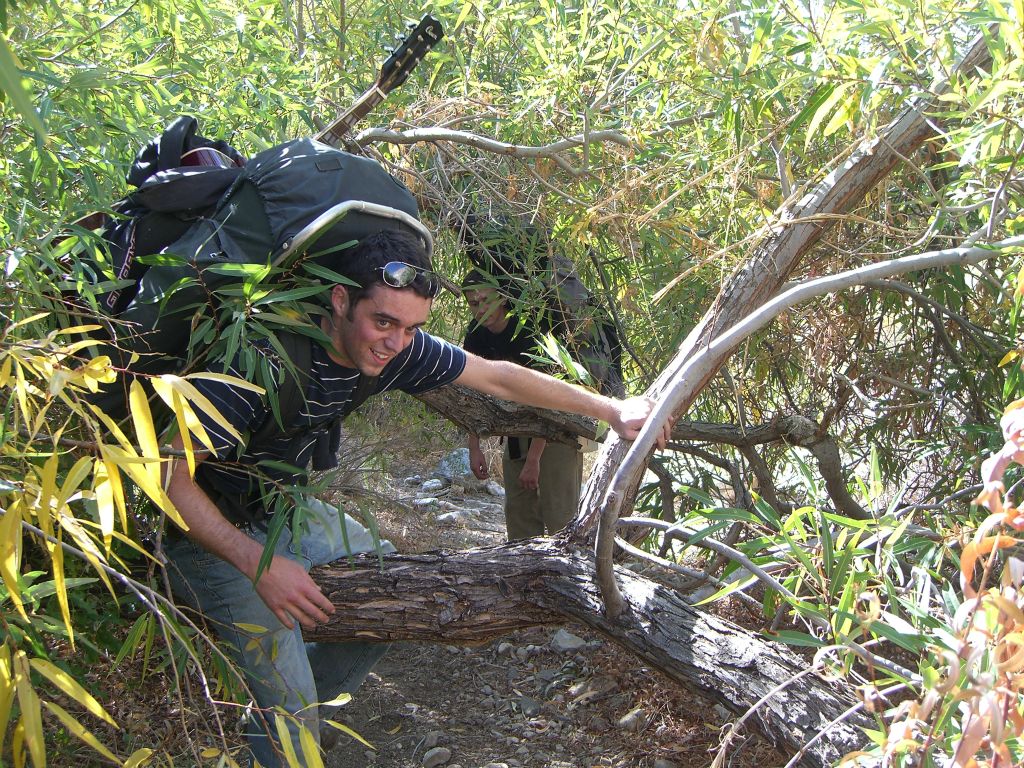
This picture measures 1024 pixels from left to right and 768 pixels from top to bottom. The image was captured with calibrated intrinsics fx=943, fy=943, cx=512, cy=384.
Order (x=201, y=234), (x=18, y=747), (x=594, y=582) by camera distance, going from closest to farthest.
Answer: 1. (x=18, y=747)
2. (x=201, y=234)
3. (x=594, y=582)

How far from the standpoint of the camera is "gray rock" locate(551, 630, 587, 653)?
3693 mm

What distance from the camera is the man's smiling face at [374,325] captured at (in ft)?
7.07

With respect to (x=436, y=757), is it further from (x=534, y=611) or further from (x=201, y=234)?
(x=201, y=234)

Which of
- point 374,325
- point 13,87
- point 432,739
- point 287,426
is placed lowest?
point 432,739

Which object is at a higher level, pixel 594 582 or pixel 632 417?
pixel 632 417

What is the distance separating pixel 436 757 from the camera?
3023mm

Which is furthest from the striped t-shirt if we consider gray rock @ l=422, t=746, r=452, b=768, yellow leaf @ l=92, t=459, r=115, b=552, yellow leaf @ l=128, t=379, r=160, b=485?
gray rock @ l=422, t=746, r=452, b=768

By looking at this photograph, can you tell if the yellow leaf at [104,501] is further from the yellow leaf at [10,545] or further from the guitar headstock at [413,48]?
the guitar headstock at [413,48]

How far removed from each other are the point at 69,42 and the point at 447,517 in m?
3.80

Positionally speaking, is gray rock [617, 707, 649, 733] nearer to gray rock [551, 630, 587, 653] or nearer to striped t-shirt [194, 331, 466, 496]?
gray rock [551, 630, 587, 653]

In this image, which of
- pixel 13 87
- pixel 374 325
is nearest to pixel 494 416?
pixel 374 325

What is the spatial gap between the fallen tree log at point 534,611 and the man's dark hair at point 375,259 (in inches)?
29.7

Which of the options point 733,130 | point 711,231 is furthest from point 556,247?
point 733,130

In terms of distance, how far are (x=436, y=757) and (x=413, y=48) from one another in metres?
2.17
